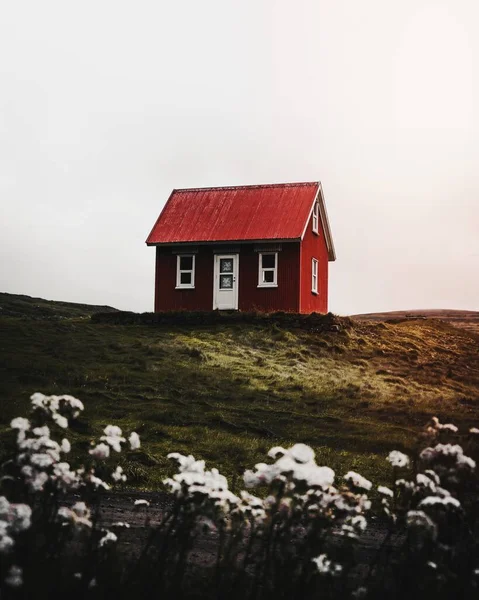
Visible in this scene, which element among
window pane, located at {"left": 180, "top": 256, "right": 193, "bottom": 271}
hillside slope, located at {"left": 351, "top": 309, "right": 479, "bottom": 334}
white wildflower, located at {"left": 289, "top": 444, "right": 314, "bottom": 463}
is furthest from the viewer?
hillside slope, located at {"left": 351, "top": 309, "right": 479, "bottom": 334}

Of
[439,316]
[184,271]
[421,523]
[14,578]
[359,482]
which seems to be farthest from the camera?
[439,316]

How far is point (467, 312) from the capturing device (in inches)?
1988

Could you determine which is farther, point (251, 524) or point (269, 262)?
point (269, 262)

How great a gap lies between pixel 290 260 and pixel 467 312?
66.2 feet

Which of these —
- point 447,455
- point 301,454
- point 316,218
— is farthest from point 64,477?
Answer: point 316,218

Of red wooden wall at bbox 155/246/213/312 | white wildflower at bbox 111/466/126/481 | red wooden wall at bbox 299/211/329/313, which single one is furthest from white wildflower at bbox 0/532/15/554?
red wooden wall at bbox 155/246/213/312

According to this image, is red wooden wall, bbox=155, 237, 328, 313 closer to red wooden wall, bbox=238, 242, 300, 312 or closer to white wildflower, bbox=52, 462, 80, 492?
red wooden wall, bbox=238, 242, 300, 312

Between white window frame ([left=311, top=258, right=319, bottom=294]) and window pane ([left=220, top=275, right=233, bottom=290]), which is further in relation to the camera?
white window frame ([left=311, top=258, right=319, bottom=294])

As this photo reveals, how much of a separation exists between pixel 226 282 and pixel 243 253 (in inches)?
61.5

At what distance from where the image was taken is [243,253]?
3578cm

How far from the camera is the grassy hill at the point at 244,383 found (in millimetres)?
17125

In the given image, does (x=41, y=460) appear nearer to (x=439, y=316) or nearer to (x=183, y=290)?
(x=183, y=290)

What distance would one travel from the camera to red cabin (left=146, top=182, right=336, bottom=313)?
3503 cm

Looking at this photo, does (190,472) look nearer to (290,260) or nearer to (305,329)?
(305,329)
